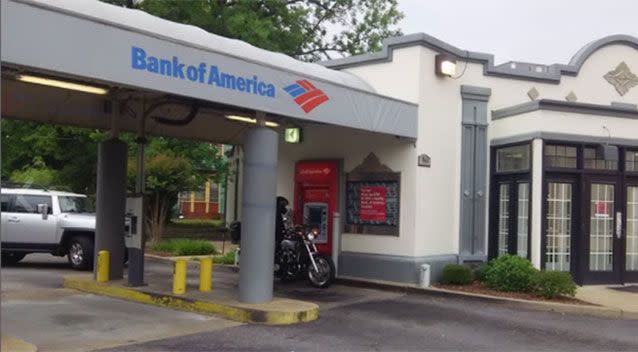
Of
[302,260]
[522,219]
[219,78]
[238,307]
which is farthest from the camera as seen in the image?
[522,219]

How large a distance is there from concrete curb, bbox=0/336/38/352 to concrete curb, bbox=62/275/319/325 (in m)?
2.97

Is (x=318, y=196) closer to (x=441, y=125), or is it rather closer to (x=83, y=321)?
(x=441, y=125)

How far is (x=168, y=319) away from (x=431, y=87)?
7.12 m

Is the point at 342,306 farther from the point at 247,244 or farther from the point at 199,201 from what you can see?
the point at 199,201

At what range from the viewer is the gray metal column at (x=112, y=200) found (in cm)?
1262

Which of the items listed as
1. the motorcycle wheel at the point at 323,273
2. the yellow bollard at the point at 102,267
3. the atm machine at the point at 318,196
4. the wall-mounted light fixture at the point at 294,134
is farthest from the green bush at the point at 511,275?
→ the yellow bollard at the point at 102,267

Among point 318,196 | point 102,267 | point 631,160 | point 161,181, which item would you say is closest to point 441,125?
point 318,196

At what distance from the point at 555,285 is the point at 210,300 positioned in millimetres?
5934

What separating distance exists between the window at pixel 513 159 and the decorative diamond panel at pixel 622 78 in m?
3.32

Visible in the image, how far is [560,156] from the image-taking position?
13.7 meters

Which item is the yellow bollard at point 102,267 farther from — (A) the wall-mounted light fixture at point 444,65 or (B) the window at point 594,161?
(B) the window at point 594,161

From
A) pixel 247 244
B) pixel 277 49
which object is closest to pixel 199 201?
pixel 277 49

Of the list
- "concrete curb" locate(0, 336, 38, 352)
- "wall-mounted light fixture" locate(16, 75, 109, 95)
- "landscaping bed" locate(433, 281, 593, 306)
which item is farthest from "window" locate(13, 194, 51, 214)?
"landscaping bed" locate(433, 281, 593, 306)

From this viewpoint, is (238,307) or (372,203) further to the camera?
(372,203)
